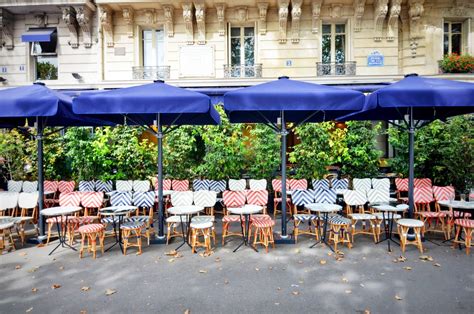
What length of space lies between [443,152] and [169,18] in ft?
37.8

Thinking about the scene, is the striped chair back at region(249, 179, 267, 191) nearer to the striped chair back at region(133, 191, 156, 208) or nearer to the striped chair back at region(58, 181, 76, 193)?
the striped chair back at region(133, 191, 156, 208)

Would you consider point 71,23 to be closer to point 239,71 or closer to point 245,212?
point 239,71

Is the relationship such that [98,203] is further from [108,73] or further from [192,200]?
[108,73]

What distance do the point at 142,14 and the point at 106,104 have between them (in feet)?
33.5

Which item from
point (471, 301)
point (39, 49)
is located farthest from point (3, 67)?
point (471, 301)

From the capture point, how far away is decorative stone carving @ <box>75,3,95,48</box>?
13.1m

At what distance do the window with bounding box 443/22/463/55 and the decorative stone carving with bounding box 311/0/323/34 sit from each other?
18.5 ft

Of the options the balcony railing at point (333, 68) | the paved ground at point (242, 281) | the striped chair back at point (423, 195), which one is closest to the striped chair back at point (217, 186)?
the paved ground at point (242, 281)

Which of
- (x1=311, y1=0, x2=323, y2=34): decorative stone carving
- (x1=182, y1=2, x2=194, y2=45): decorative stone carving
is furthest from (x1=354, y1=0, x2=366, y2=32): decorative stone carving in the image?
(x1=182, y1=2, x2=194, y2=45): decorative stone carving

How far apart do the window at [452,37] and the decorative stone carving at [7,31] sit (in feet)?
63.7

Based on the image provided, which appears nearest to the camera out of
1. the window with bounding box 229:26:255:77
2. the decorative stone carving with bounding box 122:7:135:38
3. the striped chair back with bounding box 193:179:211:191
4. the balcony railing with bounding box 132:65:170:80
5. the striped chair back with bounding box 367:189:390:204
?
the striped chair back with bounding box 367:189:390:204

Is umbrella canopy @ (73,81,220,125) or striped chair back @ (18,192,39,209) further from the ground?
umbrella canopy @ (73,81,220,125)

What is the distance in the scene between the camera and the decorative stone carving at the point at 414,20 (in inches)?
486

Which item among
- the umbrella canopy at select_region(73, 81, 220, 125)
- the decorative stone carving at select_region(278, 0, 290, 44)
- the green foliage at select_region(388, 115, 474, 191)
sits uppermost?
the decorative stone carving at select_region(278, 0, 290, 44)
